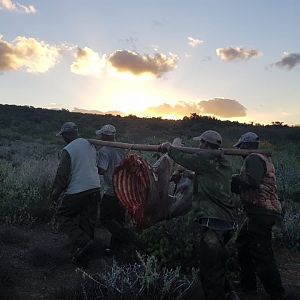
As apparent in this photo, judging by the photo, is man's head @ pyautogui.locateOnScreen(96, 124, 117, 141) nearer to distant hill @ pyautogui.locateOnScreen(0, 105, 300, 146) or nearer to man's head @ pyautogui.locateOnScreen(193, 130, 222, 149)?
man's head @ pyautogui.locateOnScreen(193, 130, 222, 149)

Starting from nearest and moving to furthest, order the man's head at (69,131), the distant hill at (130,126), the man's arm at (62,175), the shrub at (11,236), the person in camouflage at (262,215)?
the person in camouflage at (262,215) < the man's arm at (62,175) < the man's head at (69,131) < the shrub at (11,236) < the distant hill at (130,126)

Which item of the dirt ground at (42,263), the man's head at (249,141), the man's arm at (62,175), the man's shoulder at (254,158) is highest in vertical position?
the man's head at (249,141)

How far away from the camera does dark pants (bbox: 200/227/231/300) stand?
5.87m

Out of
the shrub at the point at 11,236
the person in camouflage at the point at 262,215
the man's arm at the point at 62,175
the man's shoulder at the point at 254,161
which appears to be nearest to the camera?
the man's shoulder at the point at 254,161

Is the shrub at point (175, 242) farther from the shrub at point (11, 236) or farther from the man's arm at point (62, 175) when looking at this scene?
the shrub at point (11, 236)

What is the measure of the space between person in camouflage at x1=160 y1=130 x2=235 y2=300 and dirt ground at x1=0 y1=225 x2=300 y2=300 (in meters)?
1.56

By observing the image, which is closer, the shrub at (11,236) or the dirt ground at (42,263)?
the dirt ground at (42,263)

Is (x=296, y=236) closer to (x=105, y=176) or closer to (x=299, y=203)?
(x=299, y=203)

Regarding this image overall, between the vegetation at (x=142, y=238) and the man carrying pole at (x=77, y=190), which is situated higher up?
the man carrying pole at (x=77, y=190)

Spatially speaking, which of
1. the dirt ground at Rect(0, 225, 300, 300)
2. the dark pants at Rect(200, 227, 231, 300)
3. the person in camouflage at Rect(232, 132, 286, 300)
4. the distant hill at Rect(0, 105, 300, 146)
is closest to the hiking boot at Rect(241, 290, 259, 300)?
the person in camouflage at Rect(232, 132, 286, 300)

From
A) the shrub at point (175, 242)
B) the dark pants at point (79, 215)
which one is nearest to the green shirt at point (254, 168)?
the shrub at point (175, 242)

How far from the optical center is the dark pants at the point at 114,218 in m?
8.41

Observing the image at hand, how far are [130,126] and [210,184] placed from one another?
3759cm

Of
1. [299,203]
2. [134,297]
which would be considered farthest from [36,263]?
[299,203]
